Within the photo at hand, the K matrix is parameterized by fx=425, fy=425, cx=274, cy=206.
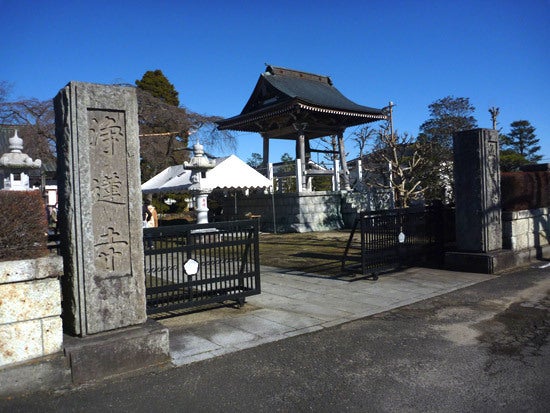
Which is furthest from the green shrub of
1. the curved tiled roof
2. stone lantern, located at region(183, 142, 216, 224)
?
the curved tiled roof

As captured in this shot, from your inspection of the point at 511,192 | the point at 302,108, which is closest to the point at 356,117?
the point at 302,108

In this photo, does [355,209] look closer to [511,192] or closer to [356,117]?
[356,117]

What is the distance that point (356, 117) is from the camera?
21.6m

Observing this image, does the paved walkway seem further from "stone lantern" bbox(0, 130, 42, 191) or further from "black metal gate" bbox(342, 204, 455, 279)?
"stone lantern" bbox(0, 130, 42, 191)

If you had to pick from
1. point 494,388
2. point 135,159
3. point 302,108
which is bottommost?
point 494,388

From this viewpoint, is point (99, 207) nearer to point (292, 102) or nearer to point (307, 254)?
point (307, 254)

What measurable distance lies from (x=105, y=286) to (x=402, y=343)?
3.13 meters

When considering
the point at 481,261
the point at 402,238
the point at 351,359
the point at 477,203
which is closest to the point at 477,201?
the point at 477,203

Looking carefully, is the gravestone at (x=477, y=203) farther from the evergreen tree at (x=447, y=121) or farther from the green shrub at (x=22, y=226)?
the evergreen tree at (x=447, y=121)

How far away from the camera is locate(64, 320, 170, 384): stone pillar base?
365cm

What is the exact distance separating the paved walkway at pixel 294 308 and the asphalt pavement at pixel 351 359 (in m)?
0.03

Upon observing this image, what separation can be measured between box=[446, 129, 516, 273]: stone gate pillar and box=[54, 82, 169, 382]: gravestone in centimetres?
687

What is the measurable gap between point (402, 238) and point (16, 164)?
11868 mm

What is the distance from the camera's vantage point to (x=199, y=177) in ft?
50.6
